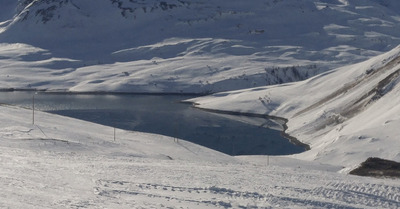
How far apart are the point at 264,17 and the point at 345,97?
380ft

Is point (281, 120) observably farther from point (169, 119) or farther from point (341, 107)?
point (169, 119)

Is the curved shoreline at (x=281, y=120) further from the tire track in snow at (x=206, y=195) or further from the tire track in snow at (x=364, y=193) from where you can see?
the tire track in snow at (x=206, y=195)

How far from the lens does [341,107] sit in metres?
82.6

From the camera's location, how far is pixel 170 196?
988 inches

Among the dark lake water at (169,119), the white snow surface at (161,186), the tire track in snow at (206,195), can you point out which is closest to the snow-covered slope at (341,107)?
the dark lake water at (169,119)

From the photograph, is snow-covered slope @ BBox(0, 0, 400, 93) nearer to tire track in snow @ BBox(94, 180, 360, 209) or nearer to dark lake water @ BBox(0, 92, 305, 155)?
dark lake water @ BBox(0, 92, 305, 155)

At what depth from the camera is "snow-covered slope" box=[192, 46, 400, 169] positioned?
5931cm

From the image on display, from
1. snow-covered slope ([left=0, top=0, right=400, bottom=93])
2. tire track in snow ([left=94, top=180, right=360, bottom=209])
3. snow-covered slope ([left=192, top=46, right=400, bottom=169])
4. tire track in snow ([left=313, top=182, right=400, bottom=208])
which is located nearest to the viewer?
tire track in snow ([left=94, top=180, right=360, bottom=209])

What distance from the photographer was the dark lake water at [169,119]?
7844cm

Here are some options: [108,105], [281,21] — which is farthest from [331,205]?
[281,21]

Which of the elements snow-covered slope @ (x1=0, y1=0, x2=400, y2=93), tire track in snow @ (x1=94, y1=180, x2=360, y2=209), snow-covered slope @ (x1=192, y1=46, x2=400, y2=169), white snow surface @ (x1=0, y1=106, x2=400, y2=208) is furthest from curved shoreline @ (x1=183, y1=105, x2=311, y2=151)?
tire track in snow @ (x1=94, y1=180, x2=360, y2=209)

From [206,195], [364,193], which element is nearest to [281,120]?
[364,193]

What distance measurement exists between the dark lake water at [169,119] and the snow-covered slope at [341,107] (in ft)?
12.2

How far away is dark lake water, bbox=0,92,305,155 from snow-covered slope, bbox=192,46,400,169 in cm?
371
